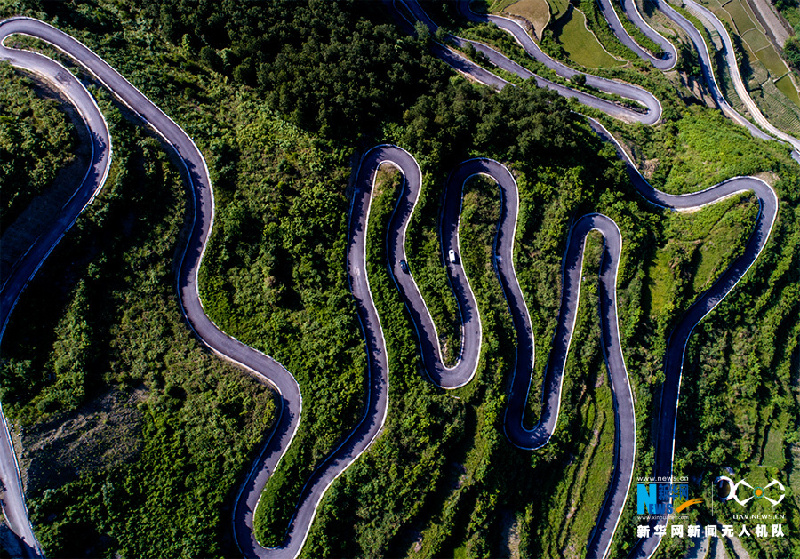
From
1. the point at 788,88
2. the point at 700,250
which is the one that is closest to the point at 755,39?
the point at 788,88

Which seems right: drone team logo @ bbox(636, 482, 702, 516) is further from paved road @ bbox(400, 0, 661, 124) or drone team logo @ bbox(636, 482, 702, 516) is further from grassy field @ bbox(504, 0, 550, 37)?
grassy field @ bbox(504, 0, 550, 37)

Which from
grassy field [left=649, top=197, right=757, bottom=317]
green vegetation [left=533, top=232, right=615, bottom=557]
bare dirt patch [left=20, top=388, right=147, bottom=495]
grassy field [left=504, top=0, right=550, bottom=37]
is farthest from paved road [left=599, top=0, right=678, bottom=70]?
bare dirt patch [left=20, top=388, right=147, bottom=495]

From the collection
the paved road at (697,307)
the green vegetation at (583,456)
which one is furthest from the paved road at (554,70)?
the green vegetation at (583,456)

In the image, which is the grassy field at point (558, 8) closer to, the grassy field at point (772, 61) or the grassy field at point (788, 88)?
the grassy field at point (772, 61)

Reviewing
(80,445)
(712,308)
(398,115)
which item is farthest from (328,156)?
(712,308)

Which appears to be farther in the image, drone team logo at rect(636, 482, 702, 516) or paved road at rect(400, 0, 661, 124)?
paved road at rect(400, 0, 661, 124)

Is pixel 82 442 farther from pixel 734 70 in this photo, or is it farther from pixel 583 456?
pixel 734 70
